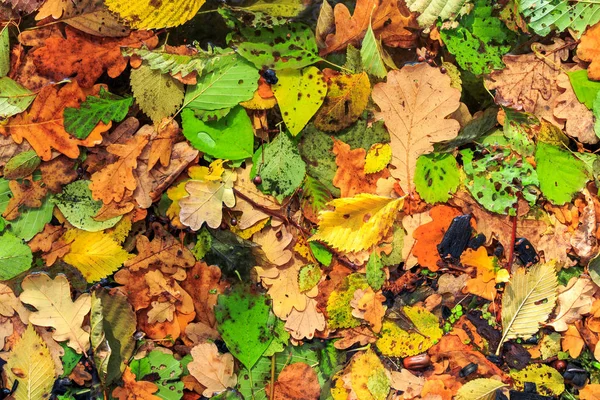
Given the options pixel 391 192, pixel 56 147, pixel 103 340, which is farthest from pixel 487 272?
pixel 56 147

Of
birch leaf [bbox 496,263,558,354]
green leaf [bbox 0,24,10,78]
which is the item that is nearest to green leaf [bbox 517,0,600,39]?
birch leaf [bbox 496,263,558,354]

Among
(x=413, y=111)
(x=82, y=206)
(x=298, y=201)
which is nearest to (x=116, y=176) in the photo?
(x=82, y=206)

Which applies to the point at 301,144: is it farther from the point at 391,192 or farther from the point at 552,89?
the point at 552,89

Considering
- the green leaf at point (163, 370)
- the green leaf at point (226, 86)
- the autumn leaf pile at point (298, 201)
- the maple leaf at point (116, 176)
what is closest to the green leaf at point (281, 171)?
the autumn leaf pile at point (298, 201)

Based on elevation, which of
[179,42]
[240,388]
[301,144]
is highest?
[179,42]

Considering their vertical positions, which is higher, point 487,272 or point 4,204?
point 4,204

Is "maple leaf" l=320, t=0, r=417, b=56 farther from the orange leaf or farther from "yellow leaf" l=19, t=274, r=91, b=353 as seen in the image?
"yellow leaf" l=19, t=274, r=91, b=353

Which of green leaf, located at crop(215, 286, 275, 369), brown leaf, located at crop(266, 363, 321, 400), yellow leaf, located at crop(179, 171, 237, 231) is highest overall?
yellow leaf, located at crop(179, 171, 237, 231)
